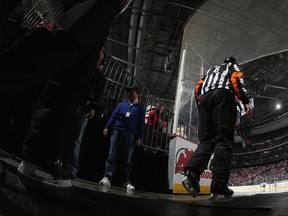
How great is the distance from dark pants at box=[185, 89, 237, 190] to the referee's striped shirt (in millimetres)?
68

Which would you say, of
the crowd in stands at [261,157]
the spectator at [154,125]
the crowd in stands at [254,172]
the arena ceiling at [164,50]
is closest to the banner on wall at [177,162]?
the spectator at [154,125]

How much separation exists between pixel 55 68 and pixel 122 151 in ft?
8.90

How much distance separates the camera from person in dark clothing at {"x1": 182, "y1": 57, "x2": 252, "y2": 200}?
258 centimetres

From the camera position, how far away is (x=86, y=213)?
3.18 ft

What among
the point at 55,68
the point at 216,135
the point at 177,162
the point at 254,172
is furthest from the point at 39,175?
the point at 254,172

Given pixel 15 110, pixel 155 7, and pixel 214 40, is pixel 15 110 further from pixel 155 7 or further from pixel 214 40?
pixel 155 7

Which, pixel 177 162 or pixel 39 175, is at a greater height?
pixel 177 162

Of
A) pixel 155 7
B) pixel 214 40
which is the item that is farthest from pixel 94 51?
pixel 155 7

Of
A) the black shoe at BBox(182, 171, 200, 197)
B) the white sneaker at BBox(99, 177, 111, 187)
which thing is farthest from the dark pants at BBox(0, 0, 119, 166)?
the white sneaker at BBox(99, 177, 111, 187)

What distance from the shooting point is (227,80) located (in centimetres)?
298

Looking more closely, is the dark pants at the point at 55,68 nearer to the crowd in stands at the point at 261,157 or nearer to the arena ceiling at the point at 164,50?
the arena ceiling at the point at 164,50

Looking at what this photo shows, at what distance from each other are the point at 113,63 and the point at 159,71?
908 cm

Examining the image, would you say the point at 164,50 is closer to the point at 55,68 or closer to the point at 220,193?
the point at 220,193

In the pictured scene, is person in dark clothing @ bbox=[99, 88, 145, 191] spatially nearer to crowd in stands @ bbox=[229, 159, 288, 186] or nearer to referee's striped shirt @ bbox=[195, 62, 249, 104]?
referee's striped shirt @ bbox=[195, 62, 249, 104]
